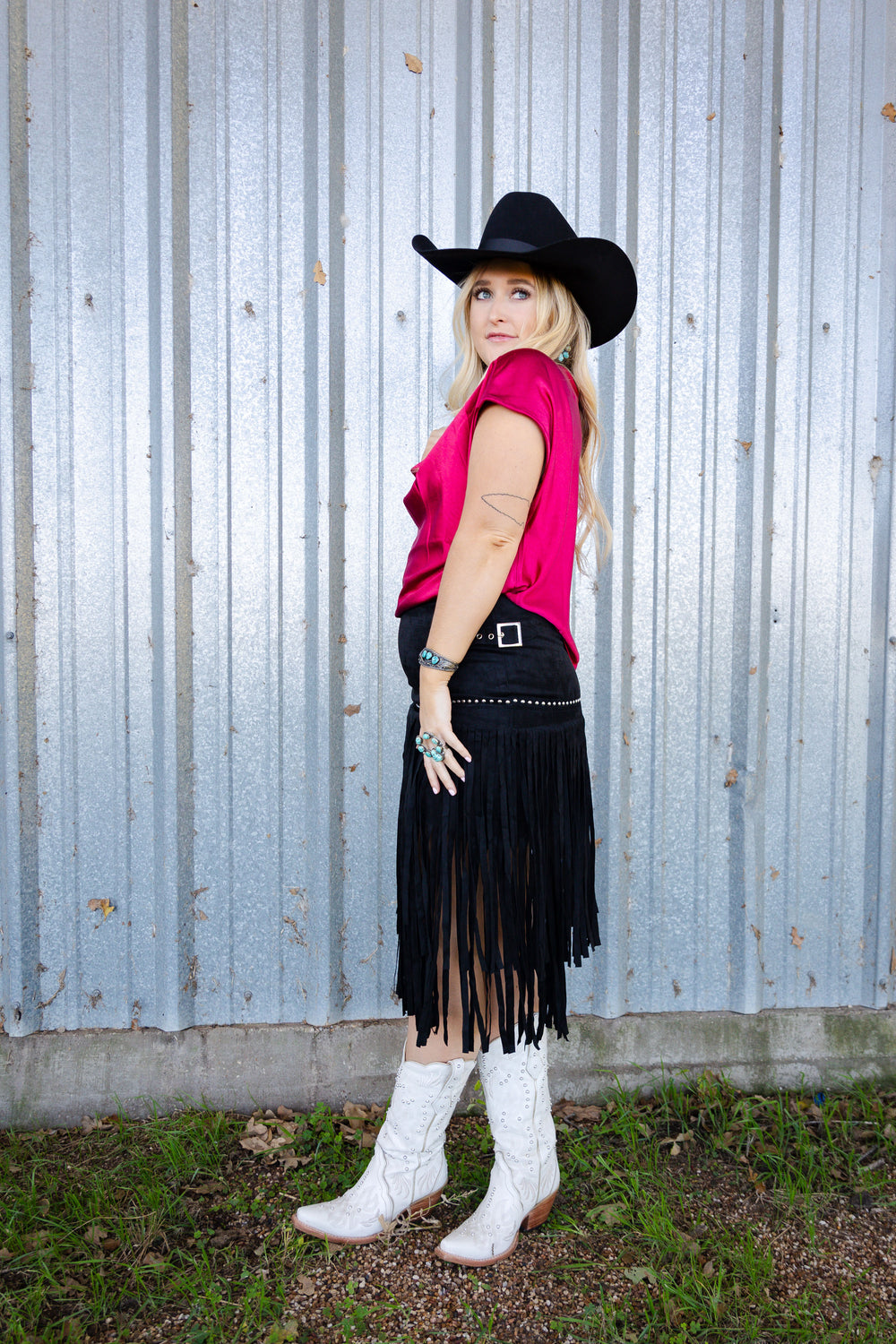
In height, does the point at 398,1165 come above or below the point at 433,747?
below

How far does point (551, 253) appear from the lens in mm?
1602

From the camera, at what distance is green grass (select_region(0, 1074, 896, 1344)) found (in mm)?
1669

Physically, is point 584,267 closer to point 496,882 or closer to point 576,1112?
point 496,882

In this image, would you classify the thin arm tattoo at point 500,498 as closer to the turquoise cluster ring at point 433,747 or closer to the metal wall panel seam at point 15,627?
the turquoise cluster ring at point 433,747

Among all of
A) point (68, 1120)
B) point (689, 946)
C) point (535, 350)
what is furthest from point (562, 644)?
point (68, 1120)

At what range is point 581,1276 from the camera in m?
1.79

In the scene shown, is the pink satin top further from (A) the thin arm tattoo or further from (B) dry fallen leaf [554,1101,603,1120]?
(B) dry fallen leaf [554,1101,603,1120]

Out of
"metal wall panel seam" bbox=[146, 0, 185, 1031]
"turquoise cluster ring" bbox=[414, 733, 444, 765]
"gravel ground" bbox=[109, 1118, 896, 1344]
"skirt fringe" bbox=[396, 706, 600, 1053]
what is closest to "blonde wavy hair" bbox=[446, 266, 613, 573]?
"skirt fringe" bbox=[396, 706, 600, 1053]

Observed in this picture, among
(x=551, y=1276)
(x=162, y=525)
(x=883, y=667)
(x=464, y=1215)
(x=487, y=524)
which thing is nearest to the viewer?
(x=487, y=524)

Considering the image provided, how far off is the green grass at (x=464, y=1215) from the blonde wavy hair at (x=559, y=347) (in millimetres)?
1676

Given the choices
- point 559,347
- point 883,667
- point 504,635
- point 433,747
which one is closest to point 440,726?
point 433,747

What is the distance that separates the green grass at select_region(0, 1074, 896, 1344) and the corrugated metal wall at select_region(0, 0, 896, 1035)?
0.35 metres

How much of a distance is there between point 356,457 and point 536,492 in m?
0.97

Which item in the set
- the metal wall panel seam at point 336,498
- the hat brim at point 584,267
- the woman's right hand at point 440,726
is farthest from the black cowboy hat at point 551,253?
the woman's right hand at point 440,726
